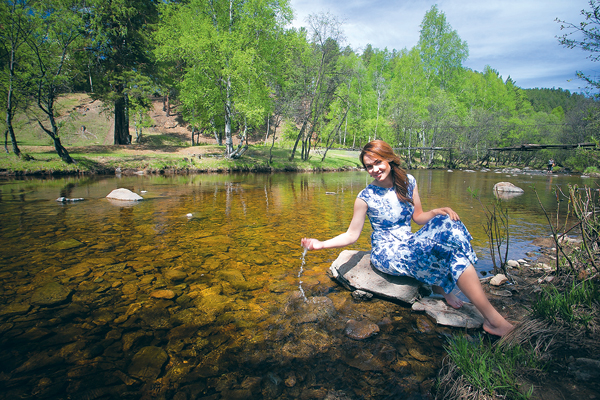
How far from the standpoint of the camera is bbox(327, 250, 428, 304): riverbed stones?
11.4 ft

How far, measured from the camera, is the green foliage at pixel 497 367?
1.86 m

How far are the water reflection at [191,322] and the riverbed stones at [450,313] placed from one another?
0.13m

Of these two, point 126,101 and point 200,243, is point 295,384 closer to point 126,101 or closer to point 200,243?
point 200,243

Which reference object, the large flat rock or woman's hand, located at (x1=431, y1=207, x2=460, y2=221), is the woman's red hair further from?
the large flat rock

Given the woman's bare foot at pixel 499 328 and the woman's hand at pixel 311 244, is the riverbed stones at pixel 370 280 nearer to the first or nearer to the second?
the woman's bare foot at pixel 499 328

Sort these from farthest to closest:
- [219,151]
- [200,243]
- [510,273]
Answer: [219,151], [200,243], [510,273]

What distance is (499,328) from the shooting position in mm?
2648

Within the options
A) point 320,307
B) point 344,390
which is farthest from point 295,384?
point 320,307

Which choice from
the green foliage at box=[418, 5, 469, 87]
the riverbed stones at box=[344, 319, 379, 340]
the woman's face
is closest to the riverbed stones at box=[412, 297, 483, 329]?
the riverbed stones at box=[344, 319, 379, 340]

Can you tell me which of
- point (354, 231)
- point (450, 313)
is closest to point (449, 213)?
point (354, 231)

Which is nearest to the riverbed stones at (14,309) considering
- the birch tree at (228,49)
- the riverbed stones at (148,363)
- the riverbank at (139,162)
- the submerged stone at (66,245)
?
the riverbed stones at (148,363)

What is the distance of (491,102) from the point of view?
150 ft

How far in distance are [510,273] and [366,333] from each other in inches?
114

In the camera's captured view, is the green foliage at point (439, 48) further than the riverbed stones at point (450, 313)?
Yes
